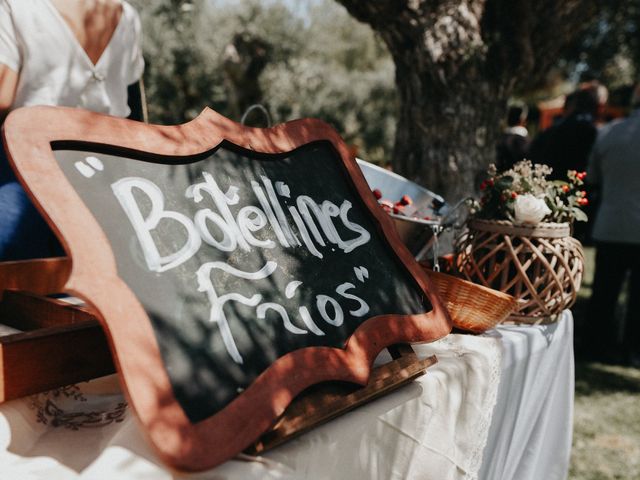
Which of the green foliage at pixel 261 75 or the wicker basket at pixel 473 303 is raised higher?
the green foliage at pixel 261 75

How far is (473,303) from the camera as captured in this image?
1564 millimetres

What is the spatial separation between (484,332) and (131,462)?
3.66 feet

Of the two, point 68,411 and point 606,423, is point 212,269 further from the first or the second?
point 606,423

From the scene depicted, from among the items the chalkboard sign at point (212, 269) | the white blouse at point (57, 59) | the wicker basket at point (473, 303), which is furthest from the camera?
the wicker basket at point (473, 303)

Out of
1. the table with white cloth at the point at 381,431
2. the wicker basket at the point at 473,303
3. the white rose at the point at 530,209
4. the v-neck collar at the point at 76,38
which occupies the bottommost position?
the table with white cloth at the point at 381,431

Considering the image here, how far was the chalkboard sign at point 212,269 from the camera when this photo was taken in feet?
2.85

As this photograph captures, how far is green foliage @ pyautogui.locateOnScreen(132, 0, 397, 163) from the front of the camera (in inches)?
473

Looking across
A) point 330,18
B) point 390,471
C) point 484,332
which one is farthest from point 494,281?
point 330,18

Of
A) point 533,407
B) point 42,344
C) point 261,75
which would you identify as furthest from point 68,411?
point 261,75

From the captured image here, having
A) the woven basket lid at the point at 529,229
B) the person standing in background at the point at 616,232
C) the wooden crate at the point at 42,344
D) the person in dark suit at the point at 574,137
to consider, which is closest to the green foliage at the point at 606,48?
the person in dark suit at the point at 574,137

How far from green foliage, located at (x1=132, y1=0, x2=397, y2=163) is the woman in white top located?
937 centimetres

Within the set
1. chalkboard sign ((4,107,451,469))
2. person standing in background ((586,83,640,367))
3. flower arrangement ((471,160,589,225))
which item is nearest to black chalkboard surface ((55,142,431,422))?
chalkboard sign ((4,107,451,469))

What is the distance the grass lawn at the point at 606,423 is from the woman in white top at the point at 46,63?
2614 millimetres

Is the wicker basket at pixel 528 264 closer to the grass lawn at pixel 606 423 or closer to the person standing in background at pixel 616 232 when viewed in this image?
the grass lawn at pixel 606 423
